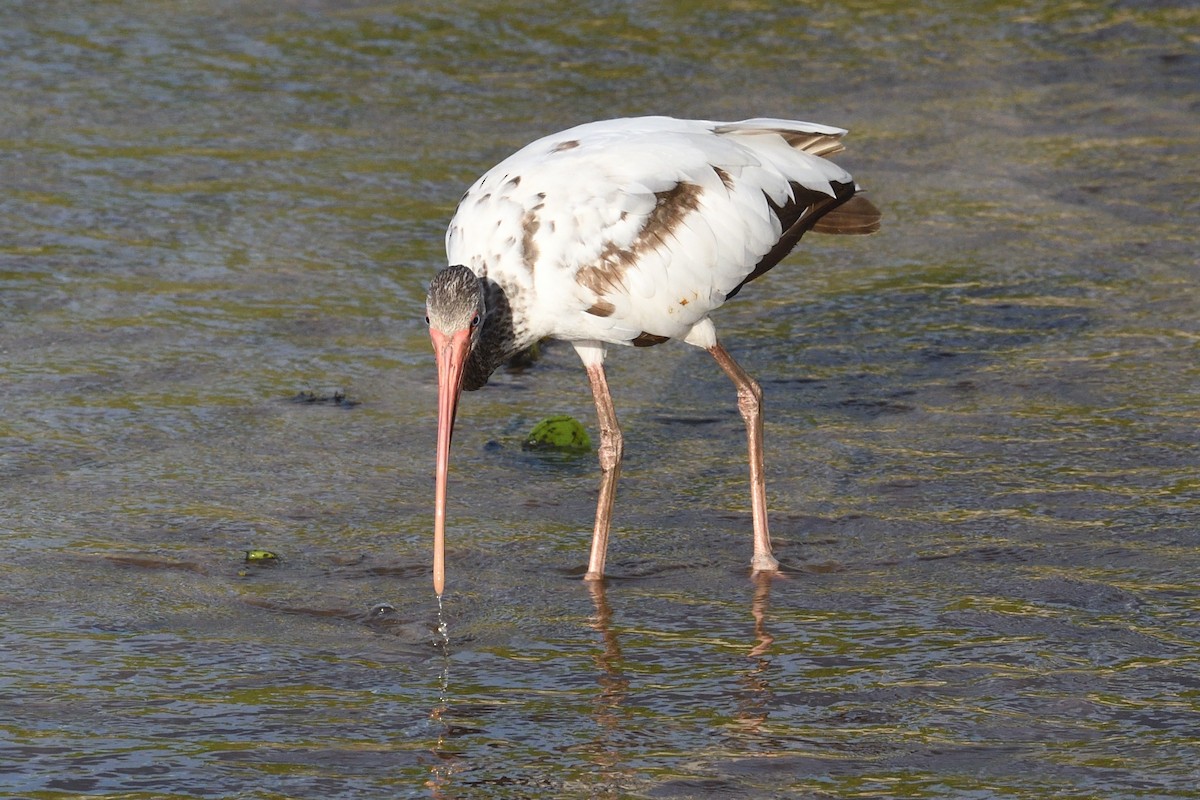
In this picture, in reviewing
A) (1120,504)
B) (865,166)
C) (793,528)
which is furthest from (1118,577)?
(865,166)

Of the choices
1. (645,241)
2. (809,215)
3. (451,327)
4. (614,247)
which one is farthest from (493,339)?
(809,215)

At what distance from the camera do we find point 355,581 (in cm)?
575

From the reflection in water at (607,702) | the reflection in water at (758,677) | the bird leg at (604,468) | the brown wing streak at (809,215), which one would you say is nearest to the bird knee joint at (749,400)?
the brown wing streak at (809,215)

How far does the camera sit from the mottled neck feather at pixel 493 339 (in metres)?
5.94

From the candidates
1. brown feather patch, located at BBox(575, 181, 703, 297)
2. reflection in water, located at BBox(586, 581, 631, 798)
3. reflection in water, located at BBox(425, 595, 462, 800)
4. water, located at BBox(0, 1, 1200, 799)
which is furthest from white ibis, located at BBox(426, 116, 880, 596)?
reflection in water, located at BBox(425, 595, 462, 800)

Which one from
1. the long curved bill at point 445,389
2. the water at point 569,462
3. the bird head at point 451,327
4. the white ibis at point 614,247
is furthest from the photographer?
the white ibis at point 614,247

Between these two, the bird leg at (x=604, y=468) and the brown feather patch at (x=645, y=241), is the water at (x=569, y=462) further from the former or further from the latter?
the brown feather patch at (x=645, y=241)

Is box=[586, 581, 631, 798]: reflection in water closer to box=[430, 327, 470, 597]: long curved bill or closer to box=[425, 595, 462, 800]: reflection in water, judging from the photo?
box=[425, 595, 462, 800]: reflection in water

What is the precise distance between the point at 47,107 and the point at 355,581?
668 centimetres

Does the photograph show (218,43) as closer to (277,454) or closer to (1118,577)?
(277,454)

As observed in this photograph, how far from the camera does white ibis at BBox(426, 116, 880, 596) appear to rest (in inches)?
233

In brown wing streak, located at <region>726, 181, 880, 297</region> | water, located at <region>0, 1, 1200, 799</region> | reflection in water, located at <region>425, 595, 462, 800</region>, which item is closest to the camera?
reflection in water, located at <region>425, 595, 462, 800</region>

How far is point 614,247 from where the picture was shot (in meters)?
5.97

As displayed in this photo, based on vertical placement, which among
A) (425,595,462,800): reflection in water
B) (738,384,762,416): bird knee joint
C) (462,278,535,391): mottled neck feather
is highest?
(462,278,535,391): mottled neck feather
